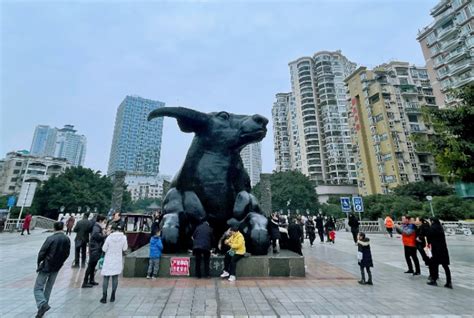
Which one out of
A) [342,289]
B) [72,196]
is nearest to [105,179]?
[72,196]

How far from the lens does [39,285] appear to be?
12.8 ft

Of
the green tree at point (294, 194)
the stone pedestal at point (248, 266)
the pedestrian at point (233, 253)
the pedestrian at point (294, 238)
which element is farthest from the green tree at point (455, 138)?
the green tree at point (294, 194)

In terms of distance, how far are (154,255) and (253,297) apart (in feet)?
7.83

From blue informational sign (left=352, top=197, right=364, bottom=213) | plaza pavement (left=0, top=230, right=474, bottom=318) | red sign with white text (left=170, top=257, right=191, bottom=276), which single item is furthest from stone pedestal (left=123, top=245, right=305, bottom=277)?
blue informational sign (left=352, top=197, right=364, bottom=213)

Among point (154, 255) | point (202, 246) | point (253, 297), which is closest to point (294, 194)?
point (202, 246)

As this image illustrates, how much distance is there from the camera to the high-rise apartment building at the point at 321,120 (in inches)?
2569

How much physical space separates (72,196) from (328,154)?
55.4m

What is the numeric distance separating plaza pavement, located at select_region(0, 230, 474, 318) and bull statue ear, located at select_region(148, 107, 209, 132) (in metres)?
3.66

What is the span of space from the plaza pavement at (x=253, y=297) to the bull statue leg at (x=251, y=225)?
0.74m

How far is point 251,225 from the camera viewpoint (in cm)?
625

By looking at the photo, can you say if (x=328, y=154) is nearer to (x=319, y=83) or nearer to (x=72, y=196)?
(x=319, y=83)

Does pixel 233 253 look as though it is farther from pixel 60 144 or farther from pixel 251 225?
pixel 60 144

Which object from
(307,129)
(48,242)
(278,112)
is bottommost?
(48,242)

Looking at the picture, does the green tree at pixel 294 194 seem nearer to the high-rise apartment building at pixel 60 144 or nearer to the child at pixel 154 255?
the child at pixel 154 255
